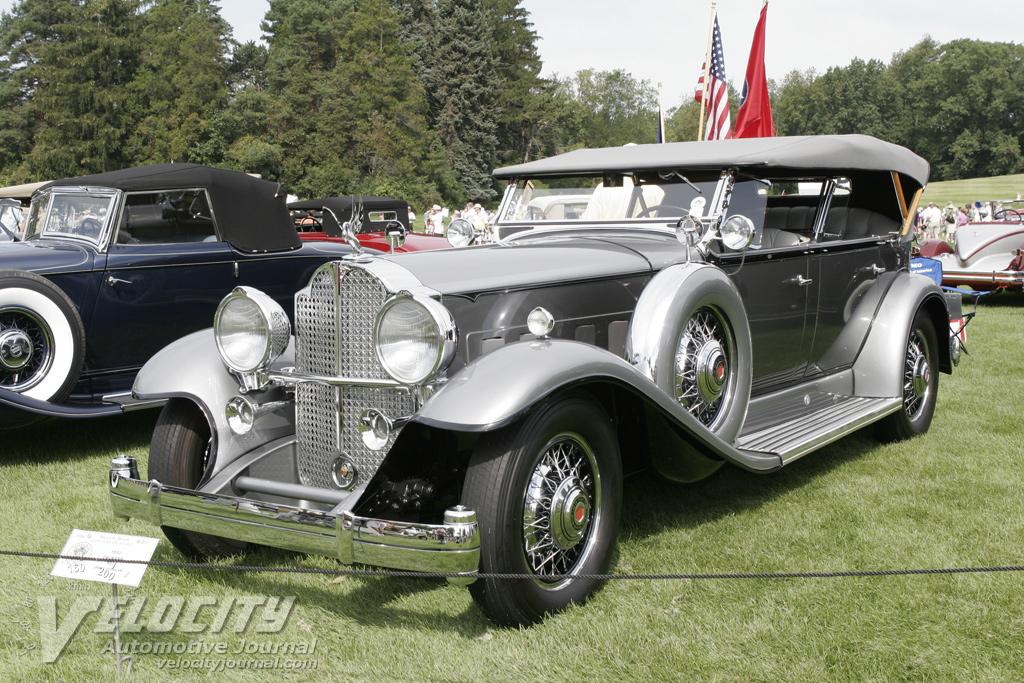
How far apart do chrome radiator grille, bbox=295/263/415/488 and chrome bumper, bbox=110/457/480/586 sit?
1.56 ft

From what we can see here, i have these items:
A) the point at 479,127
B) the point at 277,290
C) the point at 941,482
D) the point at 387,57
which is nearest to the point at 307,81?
the point at 387,57

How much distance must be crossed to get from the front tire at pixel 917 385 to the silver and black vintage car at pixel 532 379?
0.30 metres

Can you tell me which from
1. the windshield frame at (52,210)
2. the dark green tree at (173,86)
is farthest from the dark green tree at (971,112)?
the windshield frame at (52,210)

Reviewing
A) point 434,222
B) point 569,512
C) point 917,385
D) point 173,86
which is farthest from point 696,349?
point 173,86

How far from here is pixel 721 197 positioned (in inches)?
182

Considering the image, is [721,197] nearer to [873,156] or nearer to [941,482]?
[873,156]

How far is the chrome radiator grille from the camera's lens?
3.43 m

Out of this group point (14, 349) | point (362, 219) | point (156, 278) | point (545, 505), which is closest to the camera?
point (545, 505)

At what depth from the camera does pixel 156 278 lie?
662 centimetres

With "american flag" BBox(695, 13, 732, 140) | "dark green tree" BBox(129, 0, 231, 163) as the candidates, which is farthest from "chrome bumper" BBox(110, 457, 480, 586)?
"dark green tree" BBox(129, 0, 231, 163)

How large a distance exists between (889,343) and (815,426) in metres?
1.11

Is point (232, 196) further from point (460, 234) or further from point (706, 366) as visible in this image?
point (706, 366)

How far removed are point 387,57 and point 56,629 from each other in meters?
54.0

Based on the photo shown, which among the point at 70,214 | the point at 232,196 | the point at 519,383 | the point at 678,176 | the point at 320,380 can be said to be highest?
the point at 678,176
